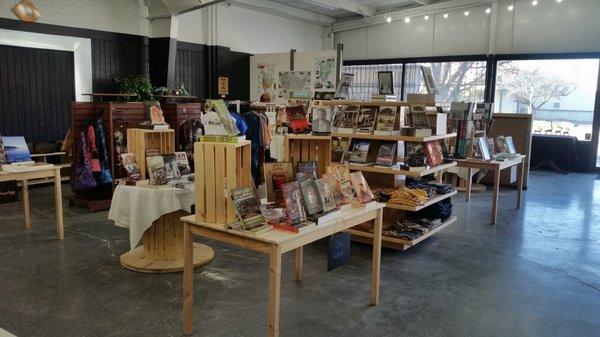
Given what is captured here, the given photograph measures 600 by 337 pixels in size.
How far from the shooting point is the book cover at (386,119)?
488 cm

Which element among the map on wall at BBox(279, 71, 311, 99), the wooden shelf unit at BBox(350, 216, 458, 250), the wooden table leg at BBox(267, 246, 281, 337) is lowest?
the wooden shelf unit at BBox(350, 216, 458, 250)

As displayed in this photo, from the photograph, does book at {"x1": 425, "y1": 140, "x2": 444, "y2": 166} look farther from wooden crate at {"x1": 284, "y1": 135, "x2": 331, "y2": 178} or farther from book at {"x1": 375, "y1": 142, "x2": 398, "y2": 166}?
wooden crate at {"x1": 284, "y1": 135, "x2": 331, "y2": 178}

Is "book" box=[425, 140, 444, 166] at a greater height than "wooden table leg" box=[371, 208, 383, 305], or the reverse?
"book" box=[425, 140, 444, 166]

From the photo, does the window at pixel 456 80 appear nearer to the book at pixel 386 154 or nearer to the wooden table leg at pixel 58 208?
the book at pixel 386 154

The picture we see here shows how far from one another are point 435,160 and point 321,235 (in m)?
2.61

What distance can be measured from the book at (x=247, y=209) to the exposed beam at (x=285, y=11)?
9.33m

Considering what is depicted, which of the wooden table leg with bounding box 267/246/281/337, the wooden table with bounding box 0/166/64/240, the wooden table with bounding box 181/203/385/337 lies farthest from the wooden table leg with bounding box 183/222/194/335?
the wooden table with bounding box 0/166/64/240

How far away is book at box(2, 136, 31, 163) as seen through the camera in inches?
205

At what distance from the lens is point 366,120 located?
505 centimetres

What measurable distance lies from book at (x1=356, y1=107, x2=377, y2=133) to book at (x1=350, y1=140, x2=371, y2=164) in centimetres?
19

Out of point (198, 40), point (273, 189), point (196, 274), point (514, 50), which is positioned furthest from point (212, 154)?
point (514, 50)

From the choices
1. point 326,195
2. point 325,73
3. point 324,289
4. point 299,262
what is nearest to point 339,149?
point 299,262

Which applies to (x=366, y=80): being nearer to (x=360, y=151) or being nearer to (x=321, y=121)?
(x=360, y=151)

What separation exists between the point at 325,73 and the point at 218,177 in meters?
8.07
